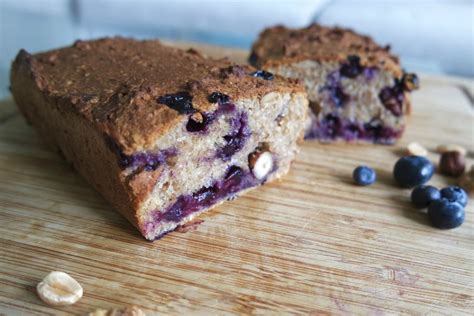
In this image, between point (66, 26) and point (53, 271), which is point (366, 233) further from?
point (66, 26)

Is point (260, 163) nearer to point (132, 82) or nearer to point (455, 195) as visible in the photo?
point (132, 82)

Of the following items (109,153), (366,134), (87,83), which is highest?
(87,83)

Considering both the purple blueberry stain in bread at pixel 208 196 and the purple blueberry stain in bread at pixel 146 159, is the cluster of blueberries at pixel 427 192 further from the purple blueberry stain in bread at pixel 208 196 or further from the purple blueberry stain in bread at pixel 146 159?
the purple blueberry stain in bread at pixel 146 159

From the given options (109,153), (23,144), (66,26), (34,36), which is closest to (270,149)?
(109,153)

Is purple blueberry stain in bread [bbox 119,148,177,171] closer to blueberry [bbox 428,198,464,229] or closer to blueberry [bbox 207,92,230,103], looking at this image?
blueberry [bbox 207,92,230,103]

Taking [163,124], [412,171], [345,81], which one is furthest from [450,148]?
[163,124]

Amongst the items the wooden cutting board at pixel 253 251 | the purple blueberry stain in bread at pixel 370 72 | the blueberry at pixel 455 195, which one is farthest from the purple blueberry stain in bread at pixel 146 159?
the purple blueberry stain in bread at pixel 370 72
